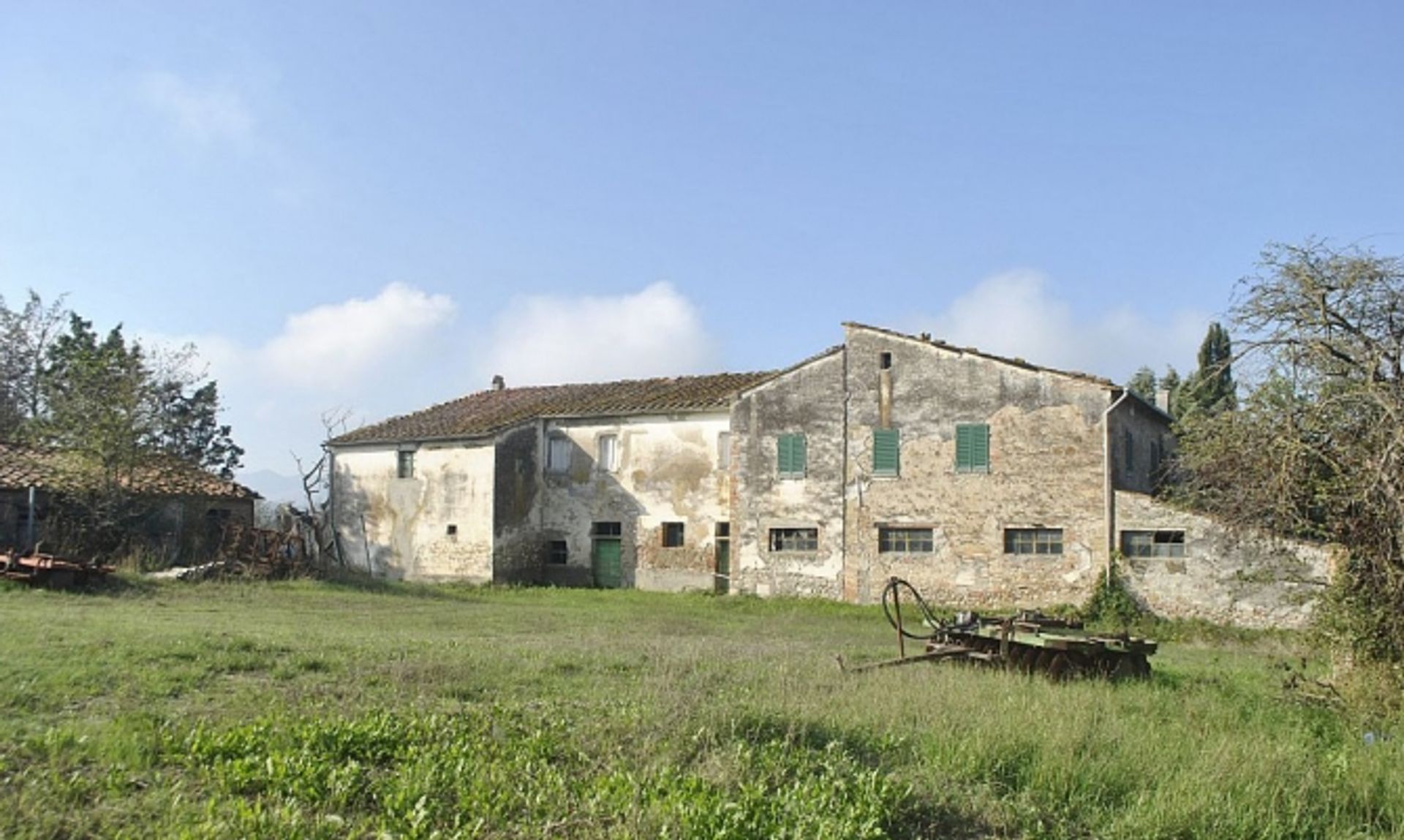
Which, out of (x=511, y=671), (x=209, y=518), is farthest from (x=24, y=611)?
(x=209, y=518)

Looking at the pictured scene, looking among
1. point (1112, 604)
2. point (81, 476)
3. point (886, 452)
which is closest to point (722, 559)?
point (886, 452)

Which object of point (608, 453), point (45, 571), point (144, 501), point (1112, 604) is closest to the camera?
point (45, 571)

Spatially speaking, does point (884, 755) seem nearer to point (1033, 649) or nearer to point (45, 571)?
point (1033, 649)

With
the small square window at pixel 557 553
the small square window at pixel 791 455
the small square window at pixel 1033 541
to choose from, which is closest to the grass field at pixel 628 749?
the small square window at pixel 1033 541

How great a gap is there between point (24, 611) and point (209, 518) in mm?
14223

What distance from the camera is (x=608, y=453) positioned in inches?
1216

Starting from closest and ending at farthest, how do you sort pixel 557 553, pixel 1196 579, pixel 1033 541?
pixel 1196 579, pixel 1033 541, pixel 557 553

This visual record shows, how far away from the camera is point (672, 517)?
2956cm

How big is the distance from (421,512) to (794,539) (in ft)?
37.6

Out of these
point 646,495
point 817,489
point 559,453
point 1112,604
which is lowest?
point 1112,604

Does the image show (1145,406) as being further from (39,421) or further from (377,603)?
(39,421)

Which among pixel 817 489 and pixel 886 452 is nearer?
pixel 886 452

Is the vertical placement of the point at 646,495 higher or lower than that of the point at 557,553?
higher

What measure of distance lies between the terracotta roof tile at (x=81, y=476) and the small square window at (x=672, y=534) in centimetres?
1177
